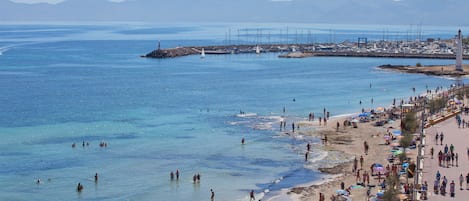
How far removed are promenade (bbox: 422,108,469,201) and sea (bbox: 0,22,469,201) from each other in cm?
519

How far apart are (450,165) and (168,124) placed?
22.7m

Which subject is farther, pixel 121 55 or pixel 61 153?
pixel 121 55

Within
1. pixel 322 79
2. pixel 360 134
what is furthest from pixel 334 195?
pixel 322 79

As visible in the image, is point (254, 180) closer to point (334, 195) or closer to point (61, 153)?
point (334, 195)

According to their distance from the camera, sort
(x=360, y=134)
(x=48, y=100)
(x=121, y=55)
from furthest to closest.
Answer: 1. (x=121, y=55)
2. (x=48, y=100)
3. (x=360, y=134)

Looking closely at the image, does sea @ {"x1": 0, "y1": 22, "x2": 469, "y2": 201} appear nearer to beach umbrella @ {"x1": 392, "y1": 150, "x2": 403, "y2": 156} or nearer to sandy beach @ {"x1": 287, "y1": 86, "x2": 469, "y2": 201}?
sandy beach @ {"x1": 287, "y1": 86, "x2": 469, "y2": 201}

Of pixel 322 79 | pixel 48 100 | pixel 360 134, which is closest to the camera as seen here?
pixel 360 134

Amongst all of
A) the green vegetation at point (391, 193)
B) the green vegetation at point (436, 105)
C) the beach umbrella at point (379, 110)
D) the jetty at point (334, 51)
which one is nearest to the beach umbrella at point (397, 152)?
the green vegetation at point (391, 193)

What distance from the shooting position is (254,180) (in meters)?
32.6

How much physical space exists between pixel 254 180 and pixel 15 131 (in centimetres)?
1998

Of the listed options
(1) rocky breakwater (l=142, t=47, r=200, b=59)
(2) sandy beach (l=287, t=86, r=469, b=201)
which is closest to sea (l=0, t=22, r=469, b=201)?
(2) sandy beach (l=287, t=86, r=469, b=201)

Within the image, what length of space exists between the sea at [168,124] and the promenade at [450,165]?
17.0ft

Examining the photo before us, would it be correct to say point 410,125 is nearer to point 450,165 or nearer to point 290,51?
point 450,165

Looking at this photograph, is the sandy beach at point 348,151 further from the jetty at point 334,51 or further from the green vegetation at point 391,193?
the jetty at point 334,51
